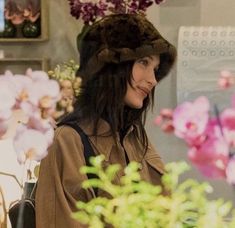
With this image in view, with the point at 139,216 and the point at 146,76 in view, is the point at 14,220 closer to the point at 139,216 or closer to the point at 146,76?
the point at 146,76

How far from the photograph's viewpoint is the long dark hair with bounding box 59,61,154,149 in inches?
54.1

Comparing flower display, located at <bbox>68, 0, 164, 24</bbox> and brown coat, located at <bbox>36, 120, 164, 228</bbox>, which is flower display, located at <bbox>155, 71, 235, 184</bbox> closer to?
brown coat, located at <bbox>36, 120, 164, 228</bbox>

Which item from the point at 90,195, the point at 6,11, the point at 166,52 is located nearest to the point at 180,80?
the point at 6,11

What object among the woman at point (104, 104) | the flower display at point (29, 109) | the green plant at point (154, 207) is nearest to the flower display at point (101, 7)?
the woman at point (104, 104)

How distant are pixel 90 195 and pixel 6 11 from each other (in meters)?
1.17

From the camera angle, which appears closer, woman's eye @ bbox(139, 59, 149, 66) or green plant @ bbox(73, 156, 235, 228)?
green plant @ bbox(73, 156, 235, 228)

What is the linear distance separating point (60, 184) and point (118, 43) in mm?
324

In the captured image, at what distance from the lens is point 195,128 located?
64cm

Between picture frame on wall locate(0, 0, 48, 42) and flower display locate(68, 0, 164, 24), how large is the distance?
0.48 feet

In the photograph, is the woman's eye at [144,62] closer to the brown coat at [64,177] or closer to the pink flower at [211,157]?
the brown coat at [64,177]

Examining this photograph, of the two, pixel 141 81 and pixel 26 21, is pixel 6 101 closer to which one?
pixel 141 81

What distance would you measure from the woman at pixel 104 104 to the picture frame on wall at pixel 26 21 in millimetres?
865

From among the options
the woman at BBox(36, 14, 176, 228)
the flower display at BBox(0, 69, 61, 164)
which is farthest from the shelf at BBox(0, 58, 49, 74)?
the flower display at BBox(0, 69, 61, 164)

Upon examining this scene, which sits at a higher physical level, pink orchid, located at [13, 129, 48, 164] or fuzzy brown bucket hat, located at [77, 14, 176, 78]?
fuzzy brown bucket hat, located at [77, 14, 176, 78]
